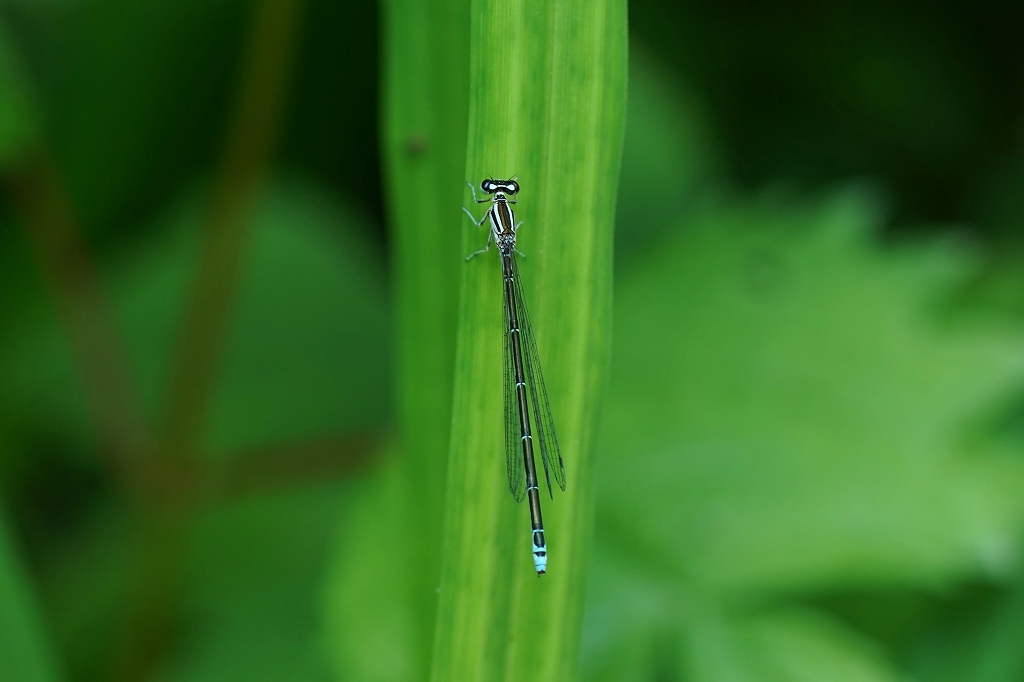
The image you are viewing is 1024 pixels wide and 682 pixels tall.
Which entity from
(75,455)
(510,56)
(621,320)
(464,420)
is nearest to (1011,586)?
(621,320)

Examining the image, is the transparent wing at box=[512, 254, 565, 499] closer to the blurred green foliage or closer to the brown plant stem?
the blurred green foliage

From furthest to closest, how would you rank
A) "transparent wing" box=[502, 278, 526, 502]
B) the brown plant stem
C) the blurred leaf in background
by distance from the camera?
the brown plant stem
the blurred leaf in background
"transparent wing" box=[502, 278, 526, 502]

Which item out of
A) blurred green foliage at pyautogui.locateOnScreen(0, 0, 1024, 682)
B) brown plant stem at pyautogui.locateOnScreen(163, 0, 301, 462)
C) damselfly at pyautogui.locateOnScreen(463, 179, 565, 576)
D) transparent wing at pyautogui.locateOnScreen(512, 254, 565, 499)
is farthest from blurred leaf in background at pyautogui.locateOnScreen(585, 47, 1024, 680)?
brown plant stem at pyautogui.locateOnScreen(163, 0, 301, 462)

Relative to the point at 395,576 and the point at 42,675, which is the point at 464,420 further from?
the point at 42,675

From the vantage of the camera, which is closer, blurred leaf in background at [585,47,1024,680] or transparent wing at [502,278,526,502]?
transparent wing at [502,278,526,502]

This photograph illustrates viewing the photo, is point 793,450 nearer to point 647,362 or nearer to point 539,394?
point 647,362

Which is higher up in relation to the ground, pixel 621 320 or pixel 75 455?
pixel 621 320

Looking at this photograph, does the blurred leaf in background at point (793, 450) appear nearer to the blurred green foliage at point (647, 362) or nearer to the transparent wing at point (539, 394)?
the blurred green foliage at point (647, 362)

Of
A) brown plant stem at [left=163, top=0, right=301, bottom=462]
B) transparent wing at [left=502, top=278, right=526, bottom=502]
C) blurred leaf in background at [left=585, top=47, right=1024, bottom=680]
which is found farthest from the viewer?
brown plant stem at [left=163, top=0, right=301, bottom=462]
